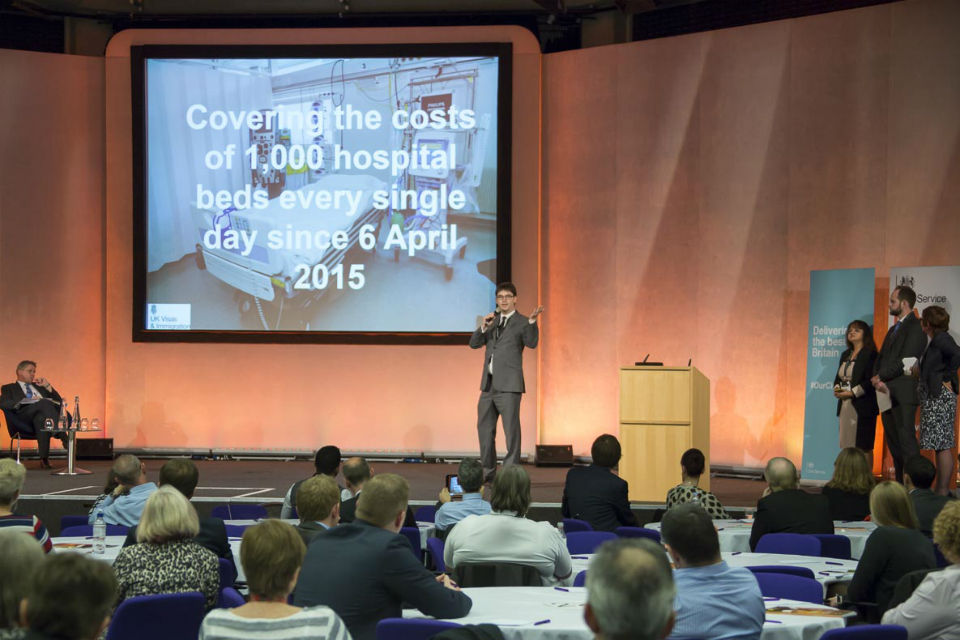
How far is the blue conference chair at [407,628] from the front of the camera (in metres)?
3.00

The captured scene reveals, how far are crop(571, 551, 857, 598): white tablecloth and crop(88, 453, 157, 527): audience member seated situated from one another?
213 cm

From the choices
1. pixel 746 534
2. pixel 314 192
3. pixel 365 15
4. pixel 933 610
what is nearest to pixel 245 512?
pixel 746 534

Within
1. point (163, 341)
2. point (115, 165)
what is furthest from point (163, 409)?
point (115, 165)

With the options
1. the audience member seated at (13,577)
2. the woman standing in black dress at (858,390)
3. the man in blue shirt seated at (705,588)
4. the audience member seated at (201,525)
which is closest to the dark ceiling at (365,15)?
the woman standing in black dress at (858,390)

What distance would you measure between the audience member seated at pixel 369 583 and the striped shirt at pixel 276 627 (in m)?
0.60

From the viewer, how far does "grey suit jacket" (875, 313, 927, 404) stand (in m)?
8.08

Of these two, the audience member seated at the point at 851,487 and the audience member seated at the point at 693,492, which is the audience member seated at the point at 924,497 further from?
the audience member seated at the point at 693,492

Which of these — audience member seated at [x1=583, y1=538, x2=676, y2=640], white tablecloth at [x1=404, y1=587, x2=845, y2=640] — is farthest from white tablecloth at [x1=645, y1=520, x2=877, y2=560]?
audience member seated at [x1=583, y1=538, x2=676, y2=640]

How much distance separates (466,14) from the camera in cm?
1198

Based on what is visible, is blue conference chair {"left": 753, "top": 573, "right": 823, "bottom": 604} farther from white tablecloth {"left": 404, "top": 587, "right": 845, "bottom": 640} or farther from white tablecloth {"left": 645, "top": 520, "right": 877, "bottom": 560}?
white tablecloth {"left": 645, "top": 520, "right": 877, "bottom": 560}

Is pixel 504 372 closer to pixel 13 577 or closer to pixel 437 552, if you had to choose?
pixel 437 552

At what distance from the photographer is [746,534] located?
5.54 metres

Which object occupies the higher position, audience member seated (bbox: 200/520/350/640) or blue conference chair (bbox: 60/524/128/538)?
audience member seated (bbox: 200/520/350/640)

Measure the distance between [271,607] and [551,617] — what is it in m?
0.98
